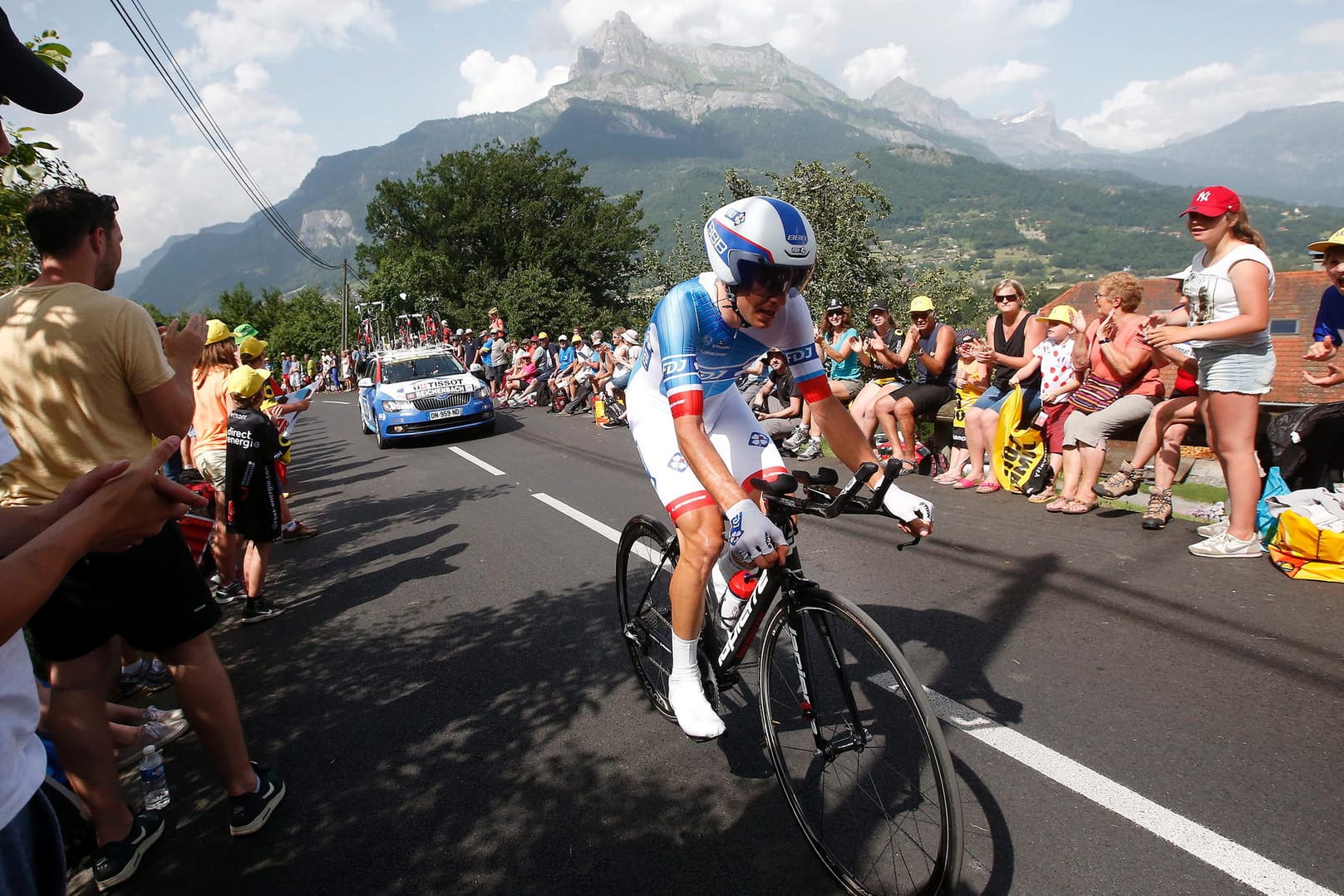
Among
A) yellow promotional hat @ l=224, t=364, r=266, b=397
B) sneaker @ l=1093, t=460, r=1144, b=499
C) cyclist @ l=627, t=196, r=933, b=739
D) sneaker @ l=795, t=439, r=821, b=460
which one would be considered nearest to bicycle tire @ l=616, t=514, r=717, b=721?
cyclist @ l=627, t=196, r=933, b=739

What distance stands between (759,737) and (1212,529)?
408cm

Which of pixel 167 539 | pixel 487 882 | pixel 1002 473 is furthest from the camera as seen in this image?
pixel 1002 473

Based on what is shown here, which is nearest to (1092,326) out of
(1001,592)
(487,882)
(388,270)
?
(1001,592)

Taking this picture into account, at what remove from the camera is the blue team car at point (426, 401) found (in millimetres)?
13625

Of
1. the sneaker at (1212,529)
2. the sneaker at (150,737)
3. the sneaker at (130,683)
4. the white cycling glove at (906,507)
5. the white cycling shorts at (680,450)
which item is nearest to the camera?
the white cycling glove at (906,507)

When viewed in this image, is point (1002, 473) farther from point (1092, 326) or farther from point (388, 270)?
point (388, 270)

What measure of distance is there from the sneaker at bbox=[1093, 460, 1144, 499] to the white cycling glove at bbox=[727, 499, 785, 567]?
5.33m

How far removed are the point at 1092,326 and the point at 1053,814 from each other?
5.35 m

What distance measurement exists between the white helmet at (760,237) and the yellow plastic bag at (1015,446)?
205 inches

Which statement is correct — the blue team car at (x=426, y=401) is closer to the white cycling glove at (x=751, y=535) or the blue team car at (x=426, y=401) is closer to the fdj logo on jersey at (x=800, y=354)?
the fdj logo on jersey at (x=800, y=354)

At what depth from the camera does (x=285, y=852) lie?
2756 mm

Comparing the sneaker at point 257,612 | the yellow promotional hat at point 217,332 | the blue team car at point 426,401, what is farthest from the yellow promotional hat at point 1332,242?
the blue team car at point 426,401

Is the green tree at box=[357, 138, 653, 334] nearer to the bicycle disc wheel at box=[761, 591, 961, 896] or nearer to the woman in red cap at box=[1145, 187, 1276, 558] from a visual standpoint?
the woman in red cap at box=[1145, 187, 1276, 558]

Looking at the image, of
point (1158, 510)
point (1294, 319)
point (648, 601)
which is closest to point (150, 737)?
point (648, 601)
